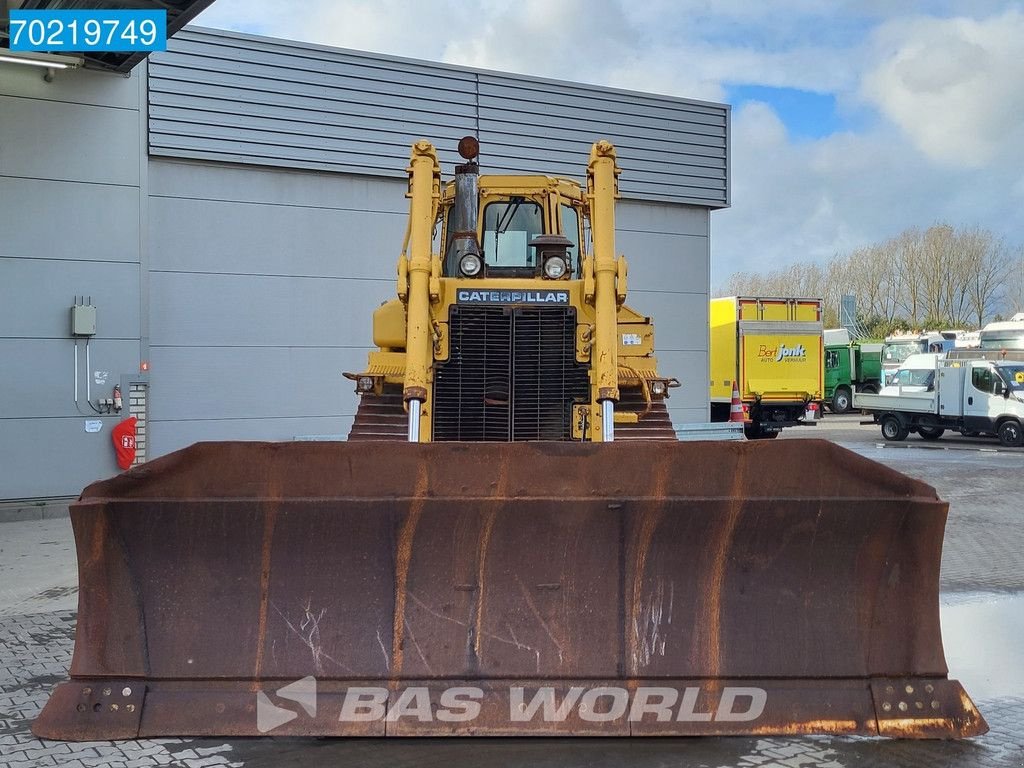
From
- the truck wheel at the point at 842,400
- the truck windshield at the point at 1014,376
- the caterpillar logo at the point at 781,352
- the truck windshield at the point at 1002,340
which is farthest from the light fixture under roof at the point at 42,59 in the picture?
the truck wheel at the point at 842,400

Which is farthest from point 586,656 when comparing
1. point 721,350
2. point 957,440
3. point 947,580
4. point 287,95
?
point 957,440

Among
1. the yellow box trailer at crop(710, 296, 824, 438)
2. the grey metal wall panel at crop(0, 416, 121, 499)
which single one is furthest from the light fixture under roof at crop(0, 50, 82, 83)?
the yellow box trailer at crop(710, 296, 824, 438)

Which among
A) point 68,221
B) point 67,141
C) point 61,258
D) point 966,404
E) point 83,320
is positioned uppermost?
point 67,141

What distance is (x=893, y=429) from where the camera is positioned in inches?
1016

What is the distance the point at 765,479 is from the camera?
4641mm

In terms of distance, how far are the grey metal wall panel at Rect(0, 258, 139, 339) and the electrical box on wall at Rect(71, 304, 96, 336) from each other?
116 millimetres

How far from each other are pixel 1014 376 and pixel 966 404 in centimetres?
126

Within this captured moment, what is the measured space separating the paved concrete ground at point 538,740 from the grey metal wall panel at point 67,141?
4644 mm

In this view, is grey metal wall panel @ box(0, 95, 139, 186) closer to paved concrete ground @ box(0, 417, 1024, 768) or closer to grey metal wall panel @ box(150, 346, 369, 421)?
grey metal wall panel @ box(150, 346, 369, 421)

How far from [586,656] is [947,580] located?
5.26m

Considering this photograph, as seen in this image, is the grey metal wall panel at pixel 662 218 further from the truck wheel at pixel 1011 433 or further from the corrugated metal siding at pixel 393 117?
the truck wheel at pixel 1011 433

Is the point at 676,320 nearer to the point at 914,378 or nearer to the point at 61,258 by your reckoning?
the point at 61,258

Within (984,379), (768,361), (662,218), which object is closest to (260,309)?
(662,218)

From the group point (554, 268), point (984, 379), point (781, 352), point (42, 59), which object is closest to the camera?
point (554, 268)
